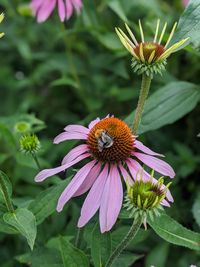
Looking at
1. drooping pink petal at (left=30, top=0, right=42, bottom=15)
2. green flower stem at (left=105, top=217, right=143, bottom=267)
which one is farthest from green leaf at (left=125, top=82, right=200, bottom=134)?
drooping pink petal at (left=30, top=0, right=42, bottom=15)

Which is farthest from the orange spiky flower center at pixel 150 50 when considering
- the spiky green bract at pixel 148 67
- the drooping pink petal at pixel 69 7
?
the drooping pink petal at pixel 69 7

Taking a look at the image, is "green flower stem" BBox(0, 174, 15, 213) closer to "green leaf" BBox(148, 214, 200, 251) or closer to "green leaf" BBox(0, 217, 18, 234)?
"green leaf" BBox(0, 217, 18, 234)

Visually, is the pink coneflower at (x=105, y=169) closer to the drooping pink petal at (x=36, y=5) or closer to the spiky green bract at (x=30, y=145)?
the spiky green bract at (x=30, y=145)

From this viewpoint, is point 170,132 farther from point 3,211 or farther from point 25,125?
point 3,211

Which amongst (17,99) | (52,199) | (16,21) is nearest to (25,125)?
(52,199)

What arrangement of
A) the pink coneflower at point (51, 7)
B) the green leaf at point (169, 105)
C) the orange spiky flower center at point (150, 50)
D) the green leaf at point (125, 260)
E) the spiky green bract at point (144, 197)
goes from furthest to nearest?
1. the pink coneflower at point (51, 7)
2. the green leaf at point (169, 105)
3. the green leaf at point (125, 260)
4. the orange spiky flower center at point (150, 50)
5. the spiky green bract at point (144, 197)

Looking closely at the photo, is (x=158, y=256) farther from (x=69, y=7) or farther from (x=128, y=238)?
(x=69, y=7)

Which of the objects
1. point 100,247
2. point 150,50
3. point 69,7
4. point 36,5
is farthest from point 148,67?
point 36,5
